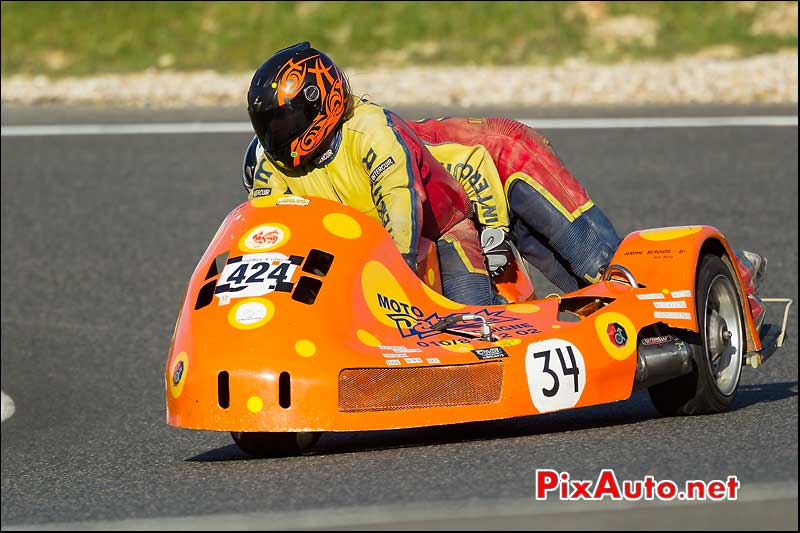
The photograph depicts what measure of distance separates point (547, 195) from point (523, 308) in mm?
1342

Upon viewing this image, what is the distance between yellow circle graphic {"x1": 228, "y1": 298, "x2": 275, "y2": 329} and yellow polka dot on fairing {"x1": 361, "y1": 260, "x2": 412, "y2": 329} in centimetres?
44

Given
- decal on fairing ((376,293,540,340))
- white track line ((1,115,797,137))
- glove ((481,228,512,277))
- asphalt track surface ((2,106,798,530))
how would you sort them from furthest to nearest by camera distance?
white track line ((1,115,797,137)), glove ((481,228,512,277)), decal on fairing ((376,293,540,340)), asphalt track surface ((2,106,798,530))

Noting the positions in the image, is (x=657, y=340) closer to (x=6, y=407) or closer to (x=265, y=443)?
(x=265, y=443)

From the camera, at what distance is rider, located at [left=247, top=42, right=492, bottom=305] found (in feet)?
21.4

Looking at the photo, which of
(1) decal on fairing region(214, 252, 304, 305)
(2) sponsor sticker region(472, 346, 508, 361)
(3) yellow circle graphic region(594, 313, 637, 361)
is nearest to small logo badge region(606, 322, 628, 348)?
(3) yellow circle graphic region(594, 313, 637, 361)

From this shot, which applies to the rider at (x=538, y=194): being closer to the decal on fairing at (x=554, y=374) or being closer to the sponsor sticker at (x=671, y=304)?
the sponsor sticker at (x=671, y=304)

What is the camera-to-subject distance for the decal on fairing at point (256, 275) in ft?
19.2

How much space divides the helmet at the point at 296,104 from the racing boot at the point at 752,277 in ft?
6.71

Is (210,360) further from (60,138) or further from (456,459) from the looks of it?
(60,138)

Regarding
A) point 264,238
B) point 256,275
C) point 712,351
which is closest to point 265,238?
point 264,238

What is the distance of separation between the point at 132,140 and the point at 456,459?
940 cm

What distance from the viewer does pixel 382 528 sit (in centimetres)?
446

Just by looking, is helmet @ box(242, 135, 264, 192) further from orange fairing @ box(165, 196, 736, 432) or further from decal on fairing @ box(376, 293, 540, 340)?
decal on fairing @ box(376, 293, 540, 340)

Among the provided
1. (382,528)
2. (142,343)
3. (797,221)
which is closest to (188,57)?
(142,343)
